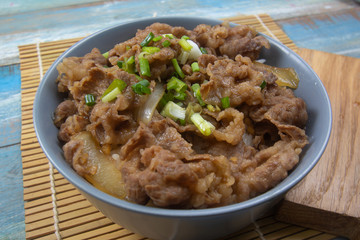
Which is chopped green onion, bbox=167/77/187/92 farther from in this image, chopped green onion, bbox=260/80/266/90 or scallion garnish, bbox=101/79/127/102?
chopped green onion, bbox=260/80/266/90

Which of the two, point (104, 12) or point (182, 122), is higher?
point (182, 122)

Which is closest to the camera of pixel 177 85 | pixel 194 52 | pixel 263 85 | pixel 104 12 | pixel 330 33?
pixel 177 85

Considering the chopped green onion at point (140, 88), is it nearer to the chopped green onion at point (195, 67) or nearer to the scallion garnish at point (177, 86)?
the scallion garnish at point (177, 86)

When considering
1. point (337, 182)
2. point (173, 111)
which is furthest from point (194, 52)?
point (337, 182)

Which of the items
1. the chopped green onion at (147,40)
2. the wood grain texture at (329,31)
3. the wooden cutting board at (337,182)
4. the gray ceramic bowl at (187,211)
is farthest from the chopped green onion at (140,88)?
the wood grain texture at (329,31)

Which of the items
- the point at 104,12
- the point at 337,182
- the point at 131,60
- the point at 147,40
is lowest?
the point at 337,182

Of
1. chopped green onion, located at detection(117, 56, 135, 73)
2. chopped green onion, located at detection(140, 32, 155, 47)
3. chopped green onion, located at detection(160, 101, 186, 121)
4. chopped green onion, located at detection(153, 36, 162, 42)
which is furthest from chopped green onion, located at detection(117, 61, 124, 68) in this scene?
chopped green onion, located at detection(160, 101, 186, 121)

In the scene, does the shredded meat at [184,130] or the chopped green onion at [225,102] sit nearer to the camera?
the shredded meat at [184,130]

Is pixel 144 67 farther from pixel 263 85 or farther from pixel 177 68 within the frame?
pixel 263 85
